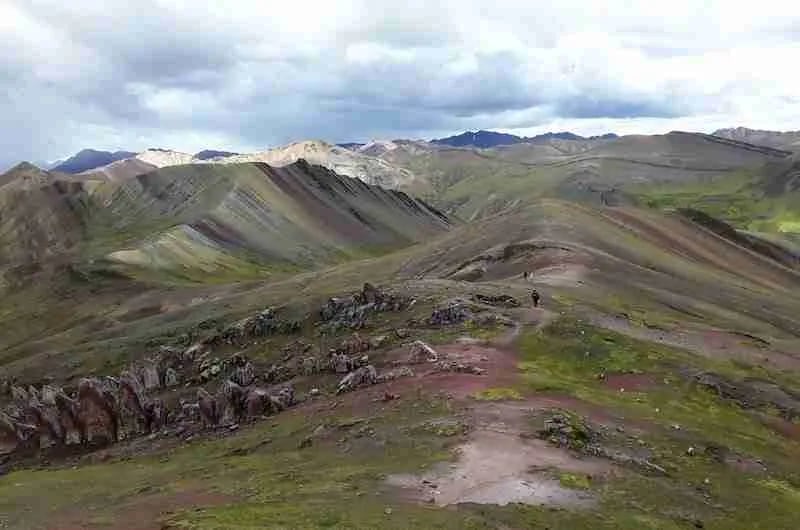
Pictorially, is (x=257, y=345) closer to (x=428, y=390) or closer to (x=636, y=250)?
(x=428, y=390)

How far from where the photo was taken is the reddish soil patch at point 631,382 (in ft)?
188

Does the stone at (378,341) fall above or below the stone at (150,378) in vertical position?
above

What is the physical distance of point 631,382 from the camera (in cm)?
5859

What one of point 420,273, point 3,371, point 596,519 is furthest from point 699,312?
point 3,371

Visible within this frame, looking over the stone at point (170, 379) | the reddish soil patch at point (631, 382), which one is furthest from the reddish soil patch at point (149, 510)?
the stone at point (170, 379)

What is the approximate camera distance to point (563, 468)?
3862cm

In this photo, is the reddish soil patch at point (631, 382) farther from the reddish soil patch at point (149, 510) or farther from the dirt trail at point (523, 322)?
the reddish soil patch at point (149, 510)

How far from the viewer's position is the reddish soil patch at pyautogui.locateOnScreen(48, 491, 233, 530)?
3267 cm

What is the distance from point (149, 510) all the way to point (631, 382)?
3554 cm

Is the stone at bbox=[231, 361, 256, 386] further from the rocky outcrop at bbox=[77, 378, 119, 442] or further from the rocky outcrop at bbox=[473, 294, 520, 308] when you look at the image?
the rocky outcrop at bbox=[473, 294, 520, 308]

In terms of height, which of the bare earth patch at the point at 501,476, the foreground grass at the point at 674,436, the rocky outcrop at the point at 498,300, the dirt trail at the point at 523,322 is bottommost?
the foreground grass at the point at 674,436

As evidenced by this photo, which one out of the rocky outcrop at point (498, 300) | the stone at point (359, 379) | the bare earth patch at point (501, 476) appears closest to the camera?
the bare earth patch at point (501, 476)

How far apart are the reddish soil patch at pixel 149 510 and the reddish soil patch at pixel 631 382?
30715mm

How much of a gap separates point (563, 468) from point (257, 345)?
49261mm
